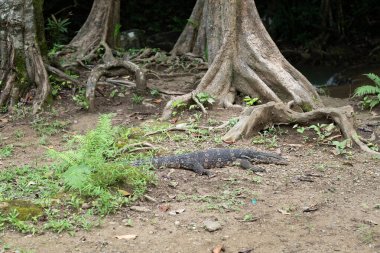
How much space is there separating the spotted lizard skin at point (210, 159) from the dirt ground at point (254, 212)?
0.10 meters

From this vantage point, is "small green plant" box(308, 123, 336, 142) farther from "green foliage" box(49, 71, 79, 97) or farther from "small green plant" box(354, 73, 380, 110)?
"green foliage" box(49, 71, 79, 97)

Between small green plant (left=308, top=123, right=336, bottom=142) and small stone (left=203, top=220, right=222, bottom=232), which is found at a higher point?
small green plant (left=308, top=123, right=336, bottom=142)

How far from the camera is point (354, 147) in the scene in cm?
800

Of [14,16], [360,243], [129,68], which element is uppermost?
[14,16]

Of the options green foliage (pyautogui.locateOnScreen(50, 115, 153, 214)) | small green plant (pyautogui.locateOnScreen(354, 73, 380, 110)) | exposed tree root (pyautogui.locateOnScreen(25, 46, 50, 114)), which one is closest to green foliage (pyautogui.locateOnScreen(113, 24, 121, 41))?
exposed tree root (pyautogui.locateOnScreen(25, 46, 50, 114))

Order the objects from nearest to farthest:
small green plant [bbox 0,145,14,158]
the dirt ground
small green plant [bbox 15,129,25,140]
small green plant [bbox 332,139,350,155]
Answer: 1. the dirt ground
2. small green plant [bbox 332,139,350,155]
3. small green plant [bbox 0,145,14,158]
4. small green plant [bbox 15,129,25,140]

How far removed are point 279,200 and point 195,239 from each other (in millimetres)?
1294

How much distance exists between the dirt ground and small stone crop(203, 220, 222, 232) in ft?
0.05

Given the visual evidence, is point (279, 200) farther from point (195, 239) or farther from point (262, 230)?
point (195, 239)

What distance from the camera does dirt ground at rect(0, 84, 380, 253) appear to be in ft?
16.8

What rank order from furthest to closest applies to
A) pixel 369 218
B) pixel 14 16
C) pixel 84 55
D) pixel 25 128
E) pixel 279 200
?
1. pixel 84 55
2. pixel 14 16
3. pixel 25 128
4. pixel 279 200
5. pixel 369 218

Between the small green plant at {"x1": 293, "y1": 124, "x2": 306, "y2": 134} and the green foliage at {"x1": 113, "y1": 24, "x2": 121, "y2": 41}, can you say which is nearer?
the small green plant at {"x1": 293, "y1": 124, "x2": 306, "y2": 134}

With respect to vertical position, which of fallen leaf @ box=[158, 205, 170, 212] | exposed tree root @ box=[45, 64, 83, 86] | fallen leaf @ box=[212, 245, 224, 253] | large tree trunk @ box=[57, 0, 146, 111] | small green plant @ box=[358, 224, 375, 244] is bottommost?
small green plant @ box=[358, 224, 375, 244]

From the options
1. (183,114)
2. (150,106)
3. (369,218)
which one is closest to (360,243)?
(369,218)
